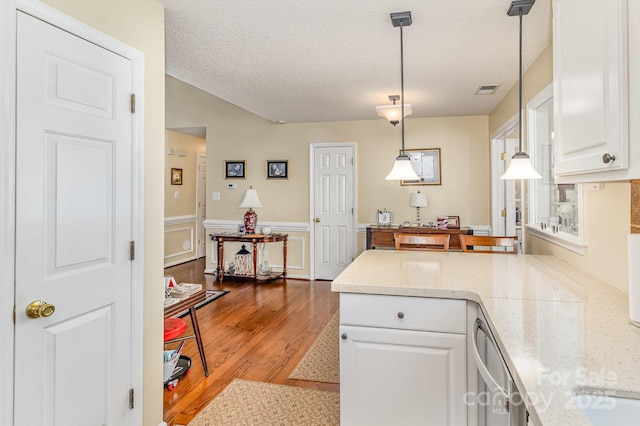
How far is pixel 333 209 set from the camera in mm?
5684

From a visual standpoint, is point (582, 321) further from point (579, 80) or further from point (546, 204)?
point (546, 204)

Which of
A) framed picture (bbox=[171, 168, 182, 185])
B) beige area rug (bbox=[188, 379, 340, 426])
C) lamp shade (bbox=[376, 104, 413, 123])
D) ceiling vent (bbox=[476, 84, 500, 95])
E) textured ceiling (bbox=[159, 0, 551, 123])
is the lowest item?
beige area rug (bbox=[188, 379, 340, 426])

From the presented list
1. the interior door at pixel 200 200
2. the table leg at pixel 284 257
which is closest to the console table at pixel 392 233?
→ the table leg at pixel 284 257

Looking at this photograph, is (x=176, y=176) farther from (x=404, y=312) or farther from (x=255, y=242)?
(x=404, y=312)

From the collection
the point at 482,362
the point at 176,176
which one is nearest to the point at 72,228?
the point at 482,362

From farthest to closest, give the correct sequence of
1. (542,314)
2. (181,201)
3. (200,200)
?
(200,200) < (181,201) < (542,314)

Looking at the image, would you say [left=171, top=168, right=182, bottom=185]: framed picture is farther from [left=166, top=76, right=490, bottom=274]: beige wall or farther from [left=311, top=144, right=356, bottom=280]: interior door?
[left=311, top=144, right=356, bottom=280]: interior door

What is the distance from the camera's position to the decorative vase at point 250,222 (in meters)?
5.64

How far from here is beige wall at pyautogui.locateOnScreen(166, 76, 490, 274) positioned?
5180 millimetres

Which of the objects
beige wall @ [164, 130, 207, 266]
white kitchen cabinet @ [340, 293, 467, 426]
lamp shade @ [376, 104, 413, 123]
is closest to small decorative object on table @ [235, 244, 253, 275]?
beige wall @ [164, 130, 207, 266]

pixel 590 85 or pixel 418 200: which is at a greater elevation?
pixel 590 85

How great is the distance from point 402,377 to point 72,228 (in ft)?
4.98

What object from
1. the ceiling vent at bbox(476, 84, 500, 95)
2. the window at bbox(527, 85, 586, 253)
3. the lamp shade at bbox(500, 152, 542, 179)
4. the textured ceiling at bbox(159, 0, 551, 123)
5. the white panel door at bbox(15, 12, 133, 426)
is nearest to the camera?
the white panel door at bbox(15, 12, 133, 426)

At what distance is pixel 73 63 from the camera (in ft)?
4.95
